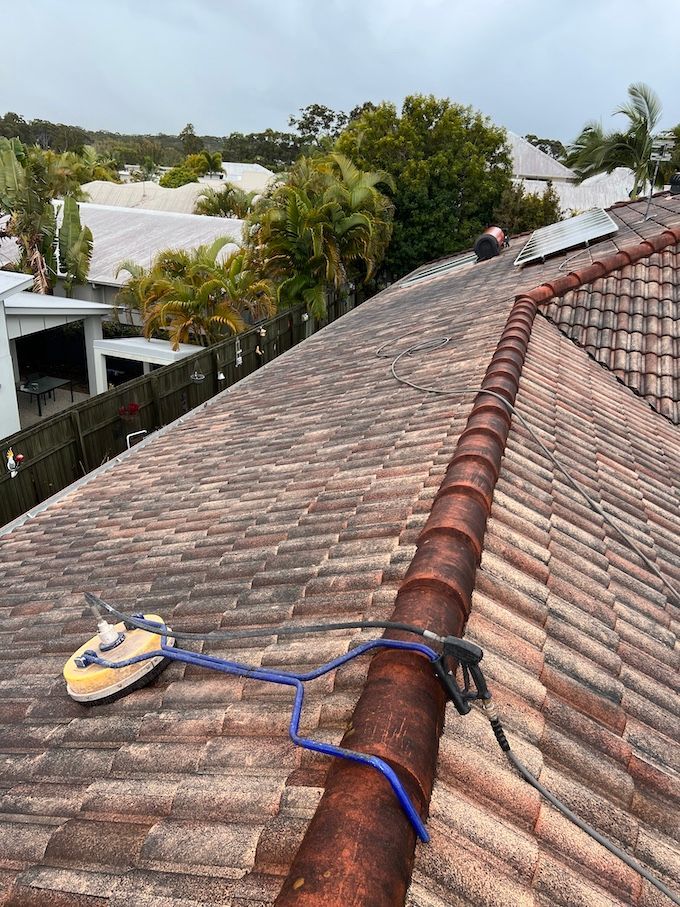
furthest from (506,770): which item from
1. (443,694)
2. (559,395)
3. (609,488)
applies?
(559,395)

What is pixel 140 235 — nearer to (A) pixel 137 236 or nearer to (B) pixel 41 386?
(A) pixel 137 236

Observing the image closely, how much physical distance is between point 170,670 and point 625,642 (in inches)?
91.1

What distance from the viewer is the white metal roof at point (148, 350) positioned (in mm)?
17625

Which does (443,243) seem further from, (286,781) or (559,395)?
(286,781)

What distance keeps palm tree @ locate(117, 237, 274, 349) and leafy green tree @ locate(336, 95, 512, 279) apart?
8.95m

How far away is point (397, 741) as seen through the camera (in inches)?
72.4

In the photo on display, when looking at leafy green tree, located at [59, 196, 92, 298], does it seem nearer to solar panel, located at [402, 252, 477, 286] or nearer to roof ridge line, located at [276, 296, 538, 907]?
solar panel, located at [402, 252, 477, 286]

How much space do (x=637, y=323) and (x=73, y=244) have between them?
2137cm

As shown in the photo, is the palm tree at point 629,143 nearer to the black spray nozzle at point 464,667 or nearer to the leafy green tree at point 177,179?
the black spray nozzle at point 464,667

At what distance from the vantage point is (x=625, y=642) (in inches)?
120

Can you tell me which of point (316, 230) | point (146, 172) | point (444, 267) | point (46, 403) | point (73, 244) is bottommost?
point (46, 403)

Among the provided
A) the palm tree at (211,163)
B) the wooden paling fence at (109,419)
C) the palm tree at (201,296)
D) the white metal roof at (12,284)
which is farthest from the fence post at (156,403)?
the palm tree at (211,163)

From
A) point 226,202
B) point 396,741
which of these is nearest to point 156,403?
point 396,741

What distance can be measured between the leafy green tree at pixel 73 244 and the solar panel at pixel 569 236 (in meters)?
17.2
